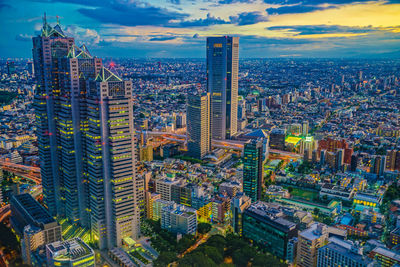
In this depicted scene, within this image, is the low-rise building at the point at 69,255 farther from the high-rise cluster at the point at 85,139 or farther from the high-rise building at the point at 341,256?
the high-rise building at the point at 341,256

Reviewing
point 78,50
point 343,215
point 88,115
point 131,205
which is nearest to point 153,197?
point 131,205

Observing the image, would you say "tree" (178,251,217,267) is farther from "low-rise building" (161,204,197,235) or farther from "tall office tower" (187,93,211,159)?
"tall office tower" (187,93,211,159)

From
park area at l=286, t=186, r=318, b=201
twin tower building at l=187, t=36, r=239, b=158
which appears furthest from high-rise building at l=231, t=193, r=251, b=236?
twin tower building at l=187, t=36, r=239, b=158

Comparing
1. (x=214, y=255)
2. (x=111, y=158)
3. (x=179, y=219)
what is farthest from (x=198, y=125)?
(x=214, y=255)

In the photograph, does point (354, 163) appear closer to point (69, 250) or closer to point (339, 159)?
point (339, 159)

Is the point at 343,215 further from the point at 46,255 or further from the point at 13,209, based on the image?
the point at 13,209
